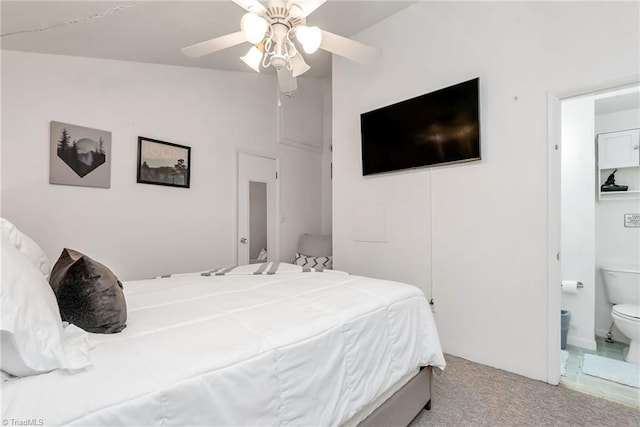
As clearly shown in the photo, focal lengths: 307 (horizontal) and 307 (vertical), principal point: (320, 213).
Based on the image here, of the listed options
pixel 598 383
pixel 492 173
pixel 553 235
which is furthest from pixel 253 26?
pixel 598 383

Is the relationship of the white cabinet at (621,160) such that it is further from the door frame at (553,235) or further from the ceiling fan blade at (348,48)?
the ceiling fan blade at (348,48)

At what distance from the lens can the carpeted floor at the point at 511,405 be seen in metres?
1.69

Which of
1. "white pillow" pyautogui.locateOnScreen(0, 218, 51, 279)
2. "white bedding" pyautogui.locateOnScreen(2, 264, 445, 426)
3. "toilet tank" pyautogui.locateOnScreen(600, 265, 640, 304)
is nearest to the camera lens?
"white bedding" pyautogui.locateOnScreen(2, 264, 445, 426)

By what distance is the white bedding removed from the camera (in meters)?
0.71

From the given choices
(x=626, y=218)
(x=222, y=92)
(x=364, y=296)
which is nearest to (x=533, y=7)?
(x=626, y=218)

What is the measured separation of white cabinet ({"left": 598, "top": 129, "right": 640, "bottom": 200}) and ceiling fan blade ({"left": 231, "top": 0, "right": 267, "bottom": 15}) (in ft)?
11.0

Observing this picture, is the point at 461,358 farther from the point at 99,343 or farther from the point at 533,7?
the point at 533,7

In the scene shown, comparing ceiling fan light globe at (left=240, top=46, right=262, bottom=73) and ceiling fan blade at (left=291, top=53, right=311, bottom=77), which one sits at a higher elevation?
ceiling fan blade at (left=291, top=53, right=311, bottom=77)

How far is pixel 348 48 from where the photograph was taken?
1968 millimetres

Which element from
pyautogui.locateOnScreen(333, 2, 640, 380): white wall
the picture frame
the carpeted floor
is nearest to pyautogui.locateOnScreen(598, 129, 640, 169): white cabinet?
pyautogui.locateOnScreen(333, 2, 640, 380): white wall

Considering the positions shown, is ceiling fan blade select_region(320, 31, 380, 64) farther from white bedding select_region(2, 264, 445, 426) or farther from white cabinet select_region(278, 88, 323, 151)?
white cabinet select_region(278, 88, 323, 151)

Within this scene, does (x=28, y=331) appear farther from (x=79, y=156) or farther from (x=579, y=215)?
(x=579, y=215)

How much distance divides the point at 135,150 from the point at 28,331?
248cm

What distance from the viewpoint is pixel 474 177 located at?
2.46 metres
